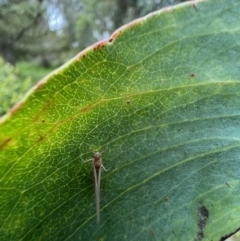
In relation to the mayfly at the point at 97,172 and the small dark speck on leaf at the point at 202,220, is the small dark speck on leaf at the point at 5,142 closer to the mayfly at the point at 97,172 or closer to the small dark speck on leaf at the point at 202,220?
A: the mayfly at the point at 97,172

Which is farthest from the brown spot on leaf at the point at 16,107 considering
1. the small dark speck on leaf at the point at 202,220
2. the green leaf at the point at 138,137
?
the small dark speck on leaf at the point at 202,220

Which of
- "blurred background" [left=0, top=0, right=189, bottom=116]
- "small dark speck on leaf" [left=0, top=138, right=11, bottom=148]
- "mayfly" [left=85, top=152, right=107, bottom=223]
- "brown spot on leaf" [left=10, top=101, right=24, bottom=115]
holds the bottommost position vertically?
"mayfly" [left=85, top=152, right=107, bottom=223]

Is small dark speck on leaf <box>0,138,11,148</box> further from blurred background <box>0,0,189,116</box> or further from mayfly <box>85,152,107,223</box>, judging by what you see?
blurred background <box>0,0,189,116</box>

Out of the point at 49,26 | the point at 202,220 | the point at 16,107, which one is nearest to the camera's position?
the point at 16,107

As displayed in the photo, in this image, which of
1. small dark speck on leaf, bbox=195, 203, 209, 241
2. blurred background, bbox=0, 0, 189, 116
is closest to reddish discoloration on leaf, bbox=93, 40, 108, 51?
small dark speck on leaf, bbox=195, 203, 209, 241

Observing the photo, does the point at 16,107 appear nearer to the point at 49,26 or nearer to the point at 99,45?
the point at 99,45

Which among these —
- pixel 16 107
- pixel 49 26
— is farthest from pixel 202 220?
pixel 49 26

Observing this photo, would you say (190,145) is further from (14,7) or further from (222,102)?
(14,7)
